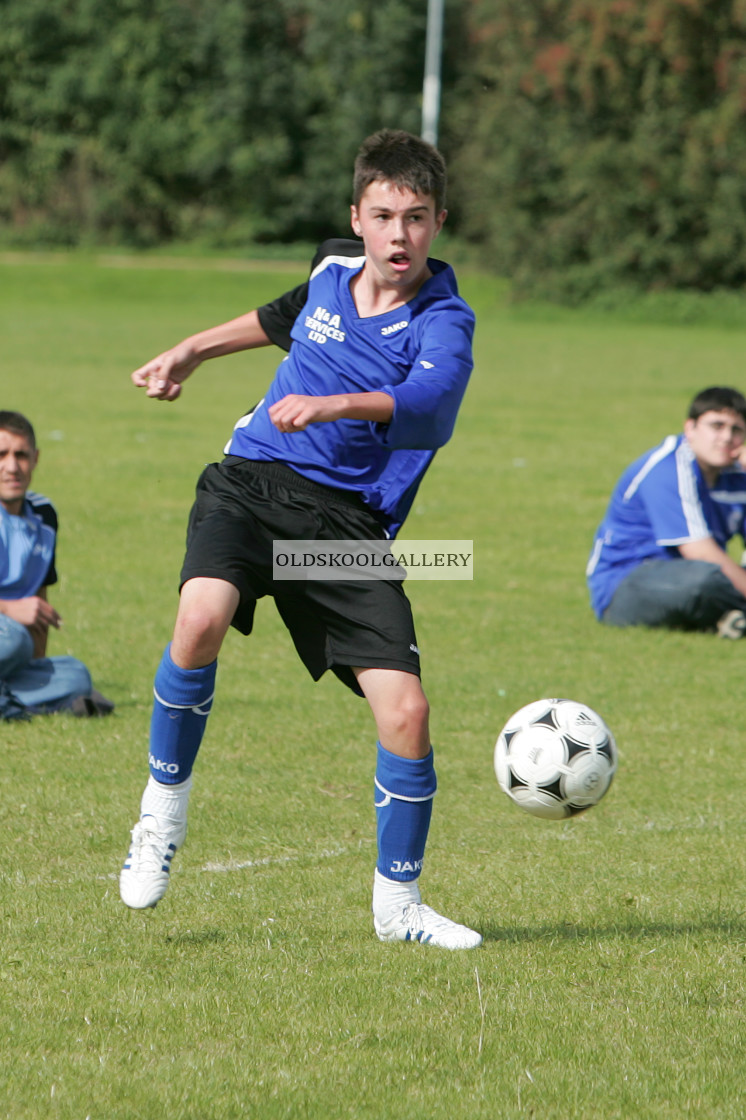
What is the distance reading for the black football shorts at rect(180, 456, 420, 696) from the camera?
4090 millimetres

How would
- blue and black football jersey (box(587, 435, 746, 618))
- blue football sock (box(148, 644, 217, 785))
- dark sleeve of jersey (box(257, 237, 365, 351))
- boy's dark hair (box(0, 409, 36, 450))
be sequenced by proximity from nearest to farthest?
1. blue football sock (box(148, 644, 217, 785))
2. dark sleeve of jersey (box(257, 237, 365, 351))
3. boy's dark hair (box(0, 409, 36, 450))
4. blue and black football jersey (box(587, 435, 746, 618))

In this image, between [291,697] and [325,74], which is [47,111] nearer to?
[325,74]

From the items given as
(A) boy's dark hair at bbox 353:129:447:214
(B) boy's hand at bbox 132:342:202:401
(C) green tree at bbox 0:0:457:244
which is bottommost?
(C) green tree at bbox 0:0:457:244

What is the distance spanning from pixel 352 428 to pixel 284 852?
1.63 meters

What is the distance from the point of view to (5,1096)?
3059mm

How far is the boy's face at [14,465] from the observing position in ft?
21.7

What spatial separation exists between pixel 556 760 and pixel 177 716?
3.91 ft

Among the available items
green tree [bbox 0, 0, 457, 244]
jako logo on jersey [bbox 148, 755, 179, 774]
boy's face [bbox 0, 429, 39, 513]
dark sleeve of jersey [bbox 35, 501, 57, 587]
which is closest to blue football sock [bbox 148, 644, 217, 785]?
jako logo on jersey [bbox 148, 755, 179, 774]

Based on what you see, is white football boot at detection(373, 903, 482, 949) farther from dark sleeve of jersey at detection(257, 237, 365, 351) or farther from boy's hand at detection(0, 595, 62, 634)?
boy's hand at detection(0, 595, 62, 634)

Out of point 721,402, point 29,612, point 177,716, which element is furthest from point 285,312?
point 721,402

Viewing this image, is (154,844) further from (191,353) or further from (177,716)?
(191,353)

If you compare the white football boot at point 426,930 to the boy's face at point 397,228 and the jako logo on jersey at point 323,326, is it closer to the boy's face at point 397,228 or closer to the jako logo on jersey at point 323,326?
the jako logo on jersey at point 323,326

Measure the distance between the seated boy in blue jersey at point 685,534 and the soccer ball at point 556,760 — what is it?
14.2ft

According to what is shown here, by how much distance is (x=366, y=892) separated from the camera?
457cm
